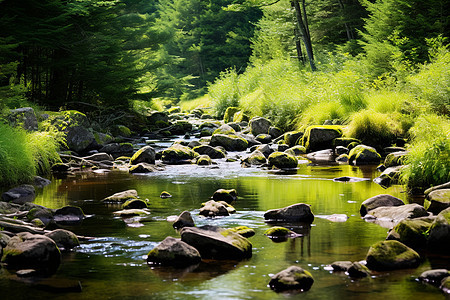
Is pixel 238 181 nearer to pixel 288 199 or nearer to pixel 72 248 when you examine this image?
pixel 288 199

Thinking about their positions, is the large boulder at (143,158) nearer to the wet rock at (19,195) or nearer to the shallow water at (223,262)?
the shallow water at (223,262)

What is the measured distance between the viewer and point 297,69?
25.5 meters

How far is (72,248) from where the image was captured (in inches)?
230

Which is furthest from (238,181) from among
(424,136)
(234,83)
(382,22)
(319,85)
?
(234,83)

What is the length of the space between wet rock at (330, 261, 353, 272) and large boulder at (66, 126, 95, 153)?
11.9 m

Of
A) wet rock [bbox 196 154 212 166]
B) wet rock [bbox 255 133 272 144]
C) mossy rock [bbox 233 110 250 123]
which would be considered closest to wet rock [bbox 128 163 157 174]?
wet rock [bbox 196 154 212 166]

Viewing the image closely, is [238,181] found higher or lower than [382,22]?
lower

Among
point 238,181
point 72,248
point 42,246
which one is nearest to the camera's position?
point 42,246

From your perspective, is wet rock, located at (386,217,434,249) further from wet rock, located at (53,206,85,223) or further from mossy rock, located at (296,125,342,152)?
mossy rock, located at (296,125,342,152)

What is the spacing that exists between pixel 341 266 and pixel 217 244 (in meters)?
1.27

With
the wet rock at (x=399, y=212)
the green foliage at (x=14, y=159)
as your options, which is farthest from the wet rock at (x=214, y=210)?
the green foliage at (x=14, y=159)

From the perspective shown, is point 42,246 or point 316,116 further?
point 316,116

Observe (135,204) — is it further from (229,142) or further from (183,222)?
(229,142)

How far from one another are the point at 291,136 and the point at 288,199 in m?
8.50
